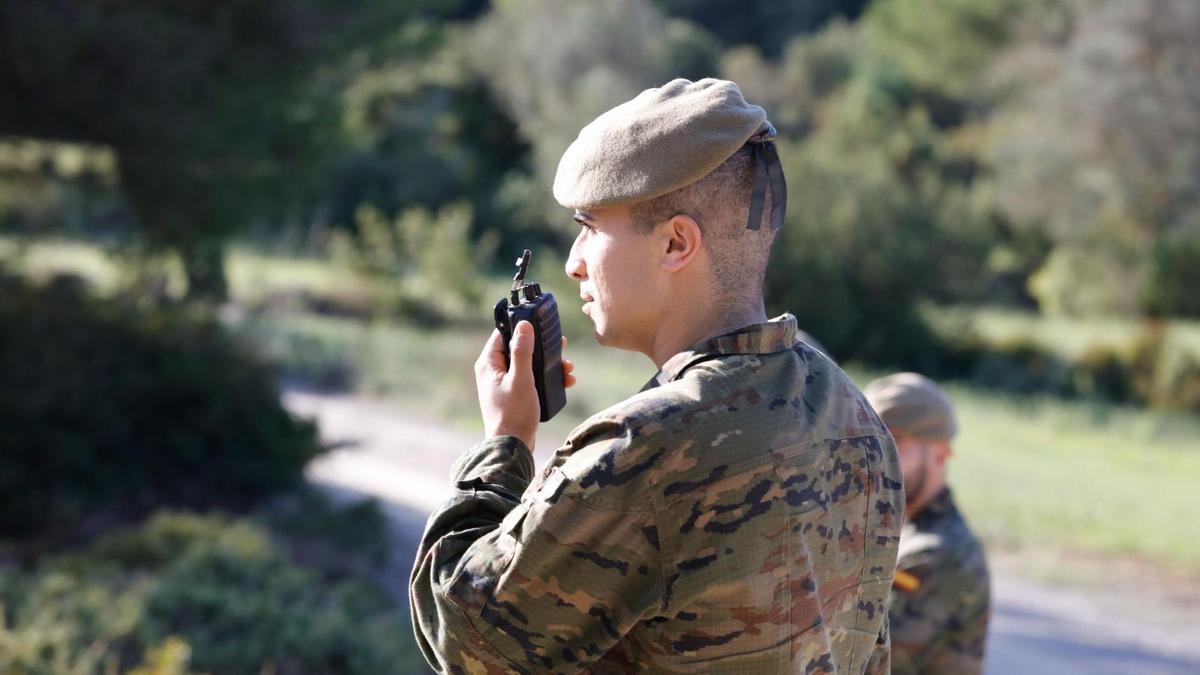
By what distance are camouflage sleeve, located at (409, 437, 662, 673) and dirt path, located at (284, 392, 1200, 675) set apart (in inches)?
270

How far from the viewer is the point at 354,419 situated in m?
16.4

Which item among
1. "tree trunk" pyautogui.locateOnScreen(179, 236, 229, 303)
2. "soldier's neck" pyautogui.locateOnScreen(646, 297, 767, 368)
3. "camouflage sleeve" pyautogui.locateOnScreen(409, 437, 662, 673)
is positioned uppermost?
"tree trunk" pyautogui.locateOnScreen(179, 236, 229, 303)

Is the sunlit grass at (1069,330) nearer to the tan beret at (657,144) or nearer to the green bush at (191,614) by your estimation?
the green bush at (191,614)

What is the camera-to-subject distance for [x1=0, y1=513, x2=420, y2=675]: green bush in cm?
541

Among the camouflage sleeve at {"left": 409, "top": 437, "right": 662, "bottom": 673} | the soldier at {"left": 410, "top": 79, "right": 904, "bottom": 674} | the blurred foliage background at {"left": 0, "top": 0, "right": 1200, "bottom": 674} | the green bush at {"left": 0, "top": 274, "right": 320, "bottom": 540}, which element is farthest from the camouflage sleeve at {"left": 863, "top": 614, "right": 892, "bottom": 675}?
the green bush at {"left": 0, "top": 274, "right": 320, "bottom": 540}

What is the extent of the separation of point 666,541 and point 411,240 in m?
25.1

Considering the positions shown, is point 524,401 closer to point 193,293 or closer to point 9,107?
point 9,107

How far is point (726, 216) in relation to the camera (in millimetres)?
1938

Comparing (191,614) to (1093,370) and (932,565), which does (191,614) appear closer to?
(932,565)

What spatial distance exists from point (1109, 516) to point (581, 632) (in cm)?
1277

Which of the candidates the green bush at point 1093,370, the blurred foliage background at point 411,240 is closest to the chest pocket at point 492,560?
the blurred foliage background at point 411,240

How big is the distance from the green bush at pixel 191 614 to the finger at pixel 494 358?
9.62ft

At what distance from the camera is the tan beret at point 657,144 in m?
1.88

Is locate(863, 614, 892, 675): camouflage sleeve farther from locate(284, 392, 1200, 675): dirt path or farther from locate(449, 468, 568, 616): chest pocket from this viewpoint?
locate(284, 392, 1200, 675): dirt path
